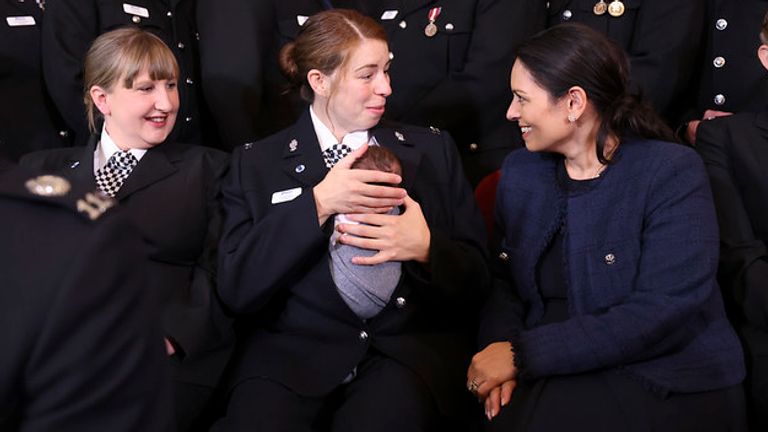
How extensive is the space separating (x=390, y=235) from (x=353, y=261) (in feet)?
0.36

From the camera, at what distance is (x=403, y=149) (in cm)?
238

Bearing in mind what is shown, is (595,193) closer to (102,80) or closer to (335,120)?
(335,120)

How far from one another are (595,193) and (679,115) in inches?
42.0

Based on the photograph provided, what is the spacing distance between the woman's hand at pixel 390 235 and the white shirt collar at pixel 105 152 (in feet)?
2.19

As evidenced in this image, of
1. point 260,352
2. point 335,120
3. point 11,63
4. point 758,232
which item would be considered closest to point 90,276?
point 260,352

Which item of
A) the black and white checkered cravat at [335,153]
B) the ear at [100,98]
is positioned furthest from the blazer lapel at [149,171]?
the black and white checkered cravat at [335,153]

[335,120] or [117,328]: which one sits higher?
[117,328]

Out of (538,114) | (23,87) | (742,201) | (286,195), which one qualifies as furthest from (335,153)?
(23,87)

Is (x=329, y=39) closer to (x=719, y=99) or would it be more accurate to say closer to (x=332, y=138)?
(x=332, y=138)

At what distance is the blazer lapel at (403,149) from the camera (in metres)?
2.35

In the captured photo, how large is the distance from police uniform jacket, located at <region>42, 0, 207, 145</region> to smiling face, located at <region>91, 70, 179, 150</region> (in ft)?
1.74

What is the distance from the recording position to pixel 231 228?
7.54 feet

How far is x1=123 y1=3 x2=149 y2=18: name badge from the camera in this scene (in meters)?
3.04

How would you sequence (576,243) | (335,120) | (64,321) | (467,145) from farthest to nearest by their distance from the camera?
(467,145), (335,120), (576,243), (64,321)
